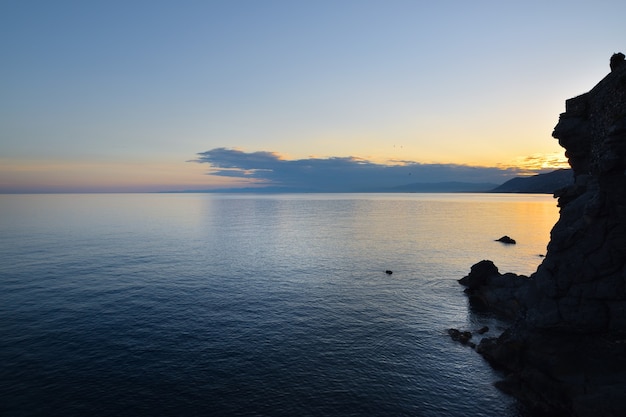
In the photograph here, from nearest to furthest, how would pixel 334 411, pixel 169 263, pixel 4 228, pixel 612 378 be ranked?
1. pixel 612 378
2. pixel 334 411
3. pixel 169 263
4. pixel 4 228

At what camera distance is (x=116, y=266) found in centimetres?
8594

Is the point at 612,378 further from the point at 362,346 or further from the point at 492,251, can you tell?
the point at 492,251

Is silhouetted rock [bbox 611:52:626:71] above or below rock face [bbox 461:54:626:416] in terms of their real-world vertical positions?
above

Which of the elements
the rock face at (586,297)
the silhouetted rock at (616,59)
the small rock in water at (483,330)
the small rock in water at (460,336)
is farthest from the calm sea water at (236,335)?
the silhouetted rock at (616,59)

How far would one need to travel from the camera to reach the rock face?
33500mm

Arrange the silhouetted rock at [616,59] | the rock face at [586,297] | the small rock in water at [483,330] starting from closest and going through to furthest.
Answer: the rock face at [586,297] < the silhouetted rock at [616,59] < the small rock in water at [483,330]

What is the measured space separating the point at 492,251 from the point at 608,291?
276 ft

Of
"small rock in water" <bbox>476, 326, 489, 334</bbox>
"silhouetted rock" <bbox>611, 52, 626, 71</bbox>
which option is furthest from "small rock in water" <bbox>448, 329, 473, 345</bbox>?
"silhouetted rock" <bbox>611, 52, 626, 71</bbox>

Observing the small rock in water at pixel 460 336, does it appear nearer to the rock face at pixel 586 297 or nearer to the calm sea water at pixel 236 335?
the calm sea water at pixel 236 335

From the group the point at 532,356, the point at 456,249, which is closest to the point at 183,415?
the point at 532,356

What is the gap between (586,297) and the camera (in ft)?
118

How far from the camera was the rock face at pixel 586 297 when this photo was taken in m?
33.5

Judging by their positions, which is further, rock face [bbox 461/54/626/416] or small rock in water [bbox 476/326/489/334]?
small rock in water [bbox 476/326/489/334]

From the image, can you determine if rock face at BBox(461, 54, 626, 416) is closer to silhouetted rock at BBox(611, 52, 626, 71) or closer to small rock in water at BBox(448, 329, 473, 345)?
silhouetted rock at BBox(611, 52, 626, 71)
